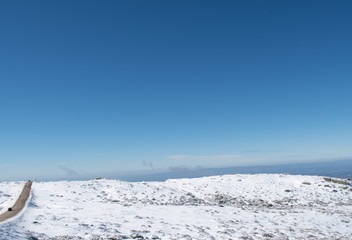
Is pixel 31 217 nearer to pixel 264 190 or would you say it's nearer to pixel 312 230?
pixel 312 230

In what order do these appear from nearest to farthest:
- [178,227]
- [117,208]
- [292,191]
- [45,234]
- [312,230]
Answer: [45,234], [178,227], [312,230], [117,208], [292,191]

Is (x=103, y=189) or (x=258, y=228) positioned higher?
(x=103, y=189)

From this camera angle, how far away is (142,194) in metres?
27.7

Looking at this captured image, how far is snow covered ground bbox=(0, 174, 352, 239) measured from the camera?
13.4 m

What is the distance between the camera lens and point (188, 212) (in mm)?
19625

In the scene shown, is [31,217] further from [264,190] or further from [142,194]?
[264,190]

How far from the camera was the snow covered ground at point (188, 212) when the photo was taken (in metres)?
13.4

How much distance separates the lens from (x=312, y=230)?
16000mm

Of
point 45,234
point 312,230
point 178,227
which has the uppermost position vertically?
point 45,234

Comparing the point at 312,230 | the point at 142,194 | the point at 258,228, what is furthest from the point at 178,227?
the point at 142,194

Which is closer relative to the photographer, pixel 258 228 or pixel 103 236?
pixel 103 236

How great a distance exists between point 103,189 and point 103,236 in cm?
1851

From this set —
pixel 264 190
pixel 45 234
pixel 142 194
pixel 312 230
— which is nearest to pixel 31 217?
pixel 45 234

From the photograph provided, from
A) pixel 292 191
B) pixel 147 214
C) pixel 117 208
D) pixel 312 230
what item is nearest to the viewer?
pixel 312 230
